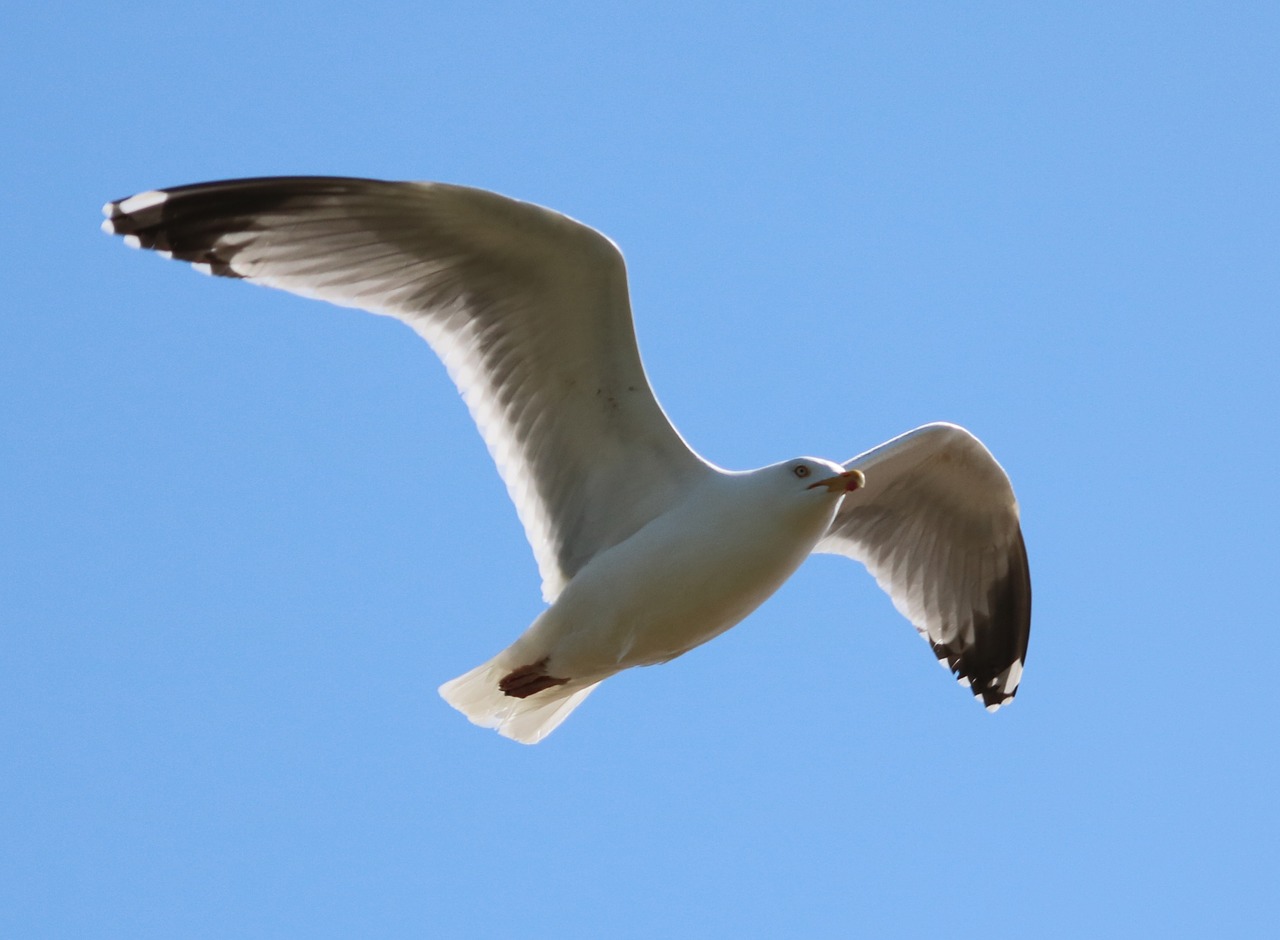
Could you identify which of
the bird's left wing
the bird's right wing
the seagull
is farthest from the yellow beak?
the bird's left wing

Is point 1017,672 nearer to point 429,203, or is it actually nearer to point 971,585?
point 971,585

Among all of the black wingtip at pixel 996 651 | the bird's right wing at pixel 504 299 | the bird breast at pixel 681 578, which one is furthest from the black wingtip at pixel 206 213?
the black wingtip at pixel 996 651

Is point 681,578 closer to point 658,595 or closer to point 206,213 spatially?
point 658,595

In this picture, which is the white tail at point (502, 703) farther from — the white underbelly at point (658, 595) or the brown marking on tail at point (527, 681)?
the white underbelly at point (658, 595)

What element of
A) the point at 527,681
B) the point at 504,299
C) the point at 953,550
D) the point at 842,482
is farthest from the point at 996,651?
the point at 504,299

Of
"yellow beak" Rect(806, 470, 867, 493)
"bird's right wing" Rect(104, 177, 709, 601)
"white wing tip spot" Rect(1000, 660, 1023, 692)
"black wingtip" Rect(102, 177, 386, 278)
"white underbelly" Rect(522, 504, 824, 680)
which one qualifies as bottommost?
"white wing tip spot" Rect(1000, 660, 1023, 692)

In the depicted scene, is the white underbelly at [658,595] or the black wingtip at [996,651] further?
the black wingtip at [996,651]

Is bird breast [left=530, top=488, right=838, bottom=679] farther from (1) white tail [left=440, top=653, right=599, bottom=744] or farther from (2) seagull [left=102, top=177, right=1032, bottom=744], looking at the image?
(1) white tail [left=440, top=653, right=599, bottom=744]
